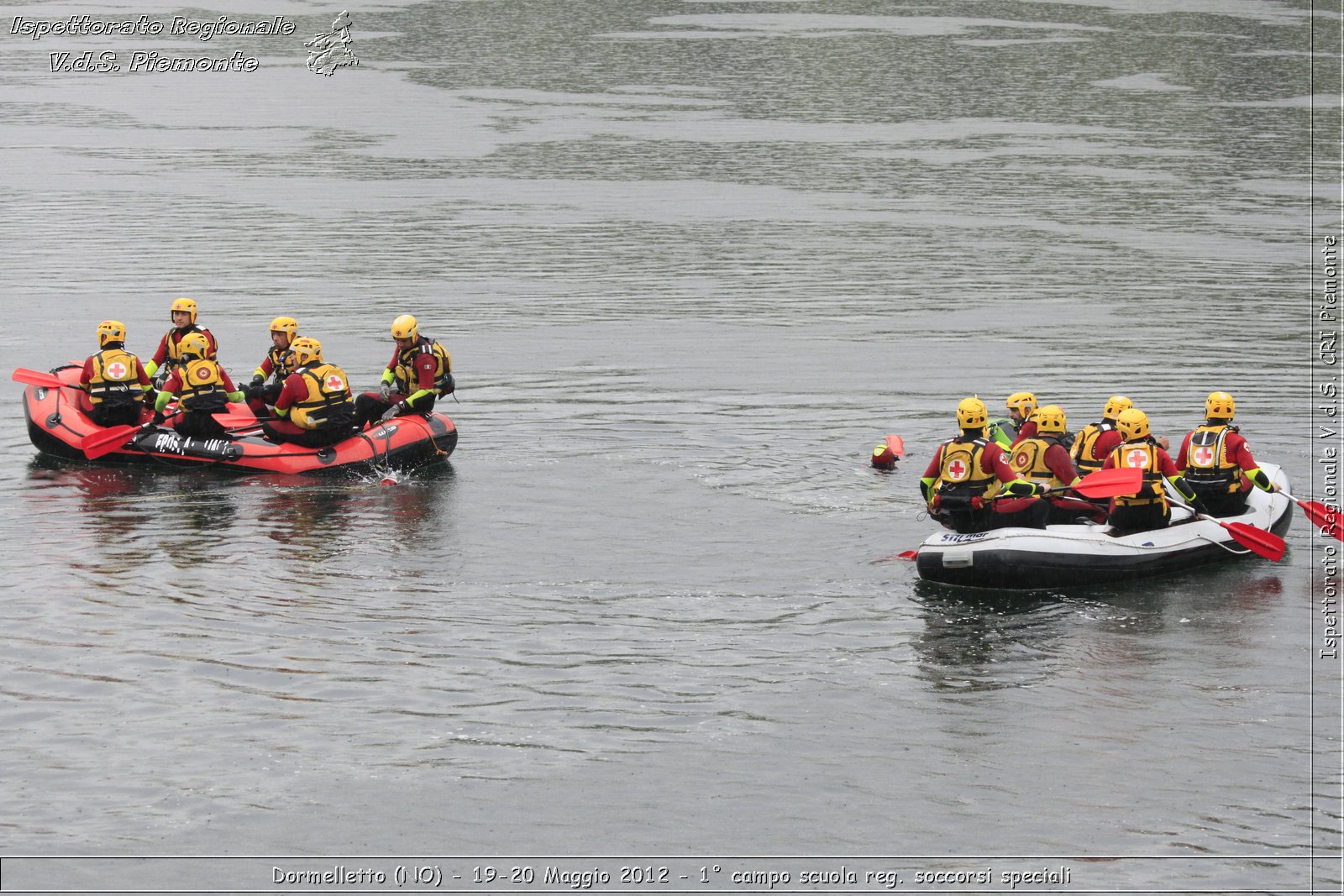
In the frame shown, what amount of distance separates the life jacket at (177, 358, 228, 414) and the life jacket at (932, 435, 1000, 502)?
32.1 ft

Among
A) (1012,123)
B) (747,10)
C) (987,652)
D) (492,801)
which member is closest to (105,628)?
(492,801)

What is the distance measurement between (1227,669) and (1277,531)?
394 centimetres

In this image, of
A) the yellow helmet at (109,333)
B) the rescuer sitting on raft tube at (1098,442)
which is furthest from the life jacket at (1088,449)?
the yellow helmet at (109,333)

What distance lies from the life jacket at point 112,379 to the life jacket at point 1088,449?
12.2 meters

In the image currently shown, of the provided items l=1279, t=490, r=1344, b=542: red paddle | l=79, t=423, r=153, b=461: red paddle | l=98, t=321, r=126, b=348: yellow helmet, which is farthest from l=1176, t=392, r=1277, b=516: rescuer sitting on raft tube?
l=98, t=321, r=126, b=348: yellow helmet

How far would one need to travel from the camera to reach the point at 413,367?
22.9 m

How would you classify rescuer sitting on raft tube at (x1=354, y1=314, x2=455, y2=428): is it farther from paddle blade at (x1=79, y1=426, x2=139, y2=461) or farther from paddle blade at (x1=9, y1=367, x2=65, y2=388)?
paddle blade at (x1=9, y1=367, x2=65, y2=388)

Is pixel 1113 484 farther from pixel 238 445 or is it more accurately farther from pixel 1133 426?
pixel 238 445

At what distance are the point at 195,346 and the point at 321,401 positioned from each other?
1.93 m

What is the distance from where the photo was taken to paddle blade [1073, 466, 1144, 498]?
58.4ft

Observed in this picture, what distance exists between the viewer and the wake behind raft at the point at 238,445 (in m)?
22.1

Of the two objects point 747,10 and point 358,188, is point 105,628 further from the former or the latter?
point 747,10

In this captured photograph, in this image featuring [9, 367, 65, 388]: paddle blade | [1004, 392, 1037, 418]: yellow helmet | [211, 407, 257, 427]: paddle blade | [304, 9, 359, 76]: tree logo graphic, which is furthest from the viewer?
[304, 9, 359, 76]: tree logo graphic

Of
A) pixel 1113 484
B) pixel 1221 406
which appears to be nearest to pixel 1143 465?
pixel 1113 484
